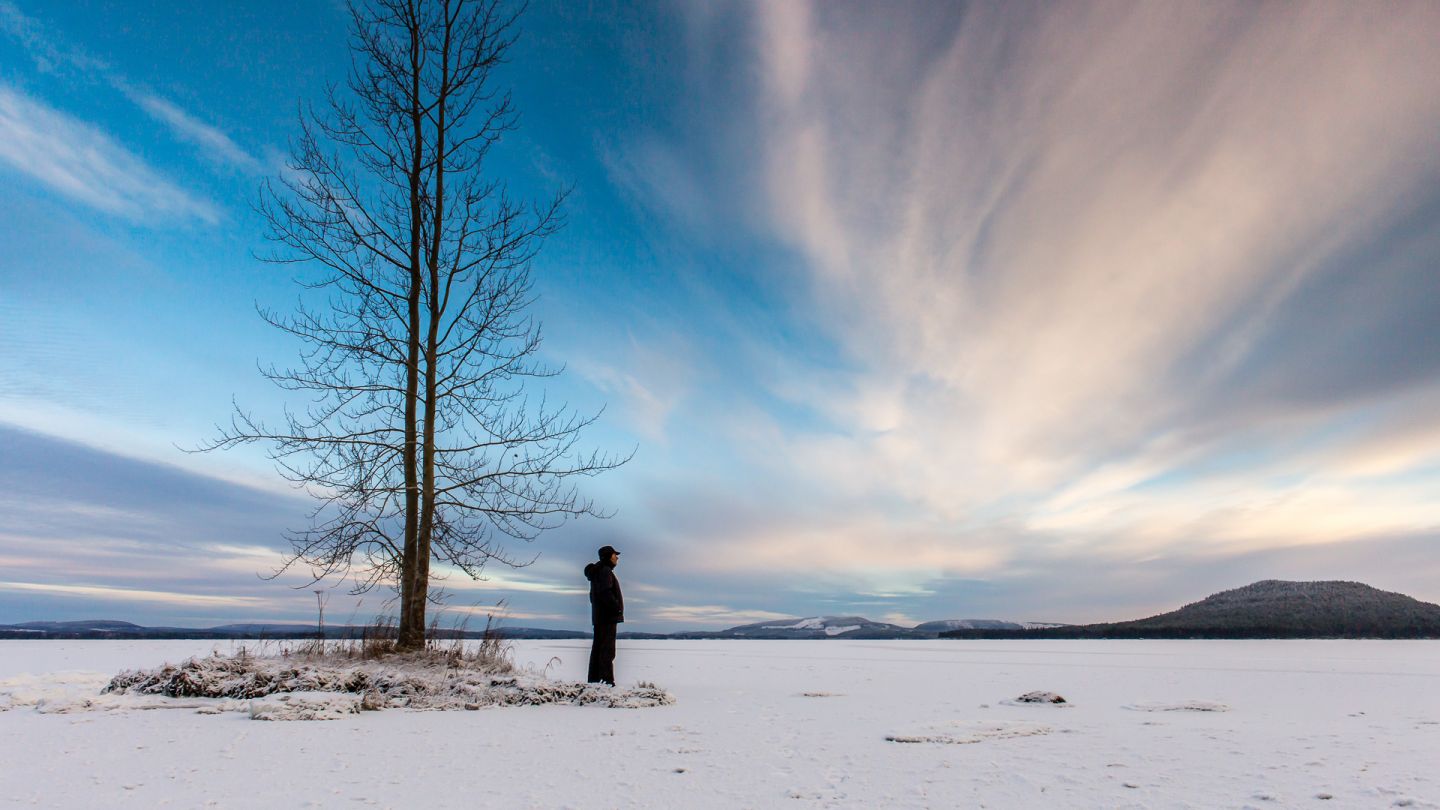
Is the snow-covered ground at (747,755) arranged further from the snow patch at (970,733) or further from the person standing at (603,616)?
the person standing at (603,616)

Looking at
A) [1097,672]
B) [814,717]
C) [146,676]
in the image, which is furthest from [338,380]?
[1097,672]

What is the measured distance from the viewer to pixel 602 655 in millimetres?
10062

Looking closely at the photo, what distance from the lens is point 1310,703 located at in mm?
8664

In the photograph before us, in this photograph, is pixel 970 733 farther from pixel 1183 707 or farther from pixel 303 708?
pixel 303 708

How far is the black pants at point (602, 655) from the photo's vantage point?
10047 mm

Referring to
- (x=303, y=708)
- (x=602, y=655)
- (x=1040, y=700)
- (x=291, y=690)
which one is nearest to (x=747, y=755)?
(x=303, y=708)

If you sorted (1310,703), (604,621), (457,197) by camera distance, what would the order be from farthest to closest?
(457,197), (604,621), (1310,703)

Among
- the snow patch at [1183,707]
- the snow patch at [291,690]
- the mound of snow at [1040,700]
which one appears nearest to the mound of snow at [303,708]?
the snow patch at [291,690]

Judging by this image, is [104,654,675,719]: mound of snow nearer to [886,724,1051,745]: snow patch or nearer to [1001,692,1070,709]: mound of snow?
[886,724,1051,745]: snow patch

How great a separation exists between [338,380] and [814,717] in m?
9.11

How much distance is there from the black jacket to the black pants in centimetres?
12

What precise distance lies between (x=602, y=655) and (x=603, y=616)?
0.51 meters

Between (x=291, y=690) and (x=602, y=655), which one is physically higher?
(x=602, y=655)

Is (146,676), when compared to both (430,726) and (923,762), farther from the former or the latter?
(923,762)
